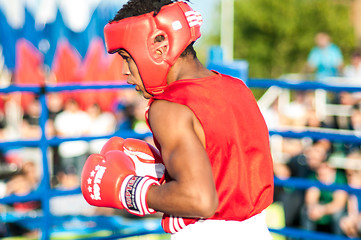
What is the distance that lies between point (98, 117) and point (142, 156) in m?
4.93

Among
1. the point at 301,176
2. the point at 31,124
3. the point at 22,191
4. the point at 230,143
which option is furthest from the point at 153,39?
the point at 31,124

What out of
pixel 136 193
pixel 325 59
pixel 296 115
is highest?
pixel 136 193

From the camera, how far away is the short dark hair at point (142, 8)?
1861 mm

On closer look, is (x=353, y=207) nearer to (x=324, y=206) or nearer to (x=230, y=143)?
(x=324, y=206)

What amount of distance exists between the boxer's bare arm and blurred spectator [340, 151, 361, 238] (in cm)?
284

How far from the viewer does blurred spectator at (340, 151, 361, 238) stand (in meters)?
4.44

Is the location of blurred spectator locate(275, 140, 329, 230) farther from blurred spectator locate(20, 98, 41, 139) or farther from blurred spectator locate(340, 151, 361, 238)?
blurred spectator locate(20, 98, 41, 139)

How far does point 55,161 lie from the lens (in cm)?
559

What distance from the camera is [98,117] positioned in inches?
274

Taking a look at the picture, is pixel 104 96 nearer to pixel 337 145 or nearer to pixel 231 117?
pixel 337 145

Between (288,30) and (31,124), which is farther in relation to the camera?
(288,30)

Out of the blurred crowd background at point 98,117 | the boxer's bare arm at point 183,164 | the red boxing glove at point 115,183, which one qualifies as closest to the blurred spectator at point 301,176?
the blurred crowd background at point 98,117

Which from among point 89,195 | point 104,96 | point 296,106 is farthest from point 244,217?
point 104,96

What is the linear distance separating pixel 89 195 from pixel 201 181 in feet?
1.69
